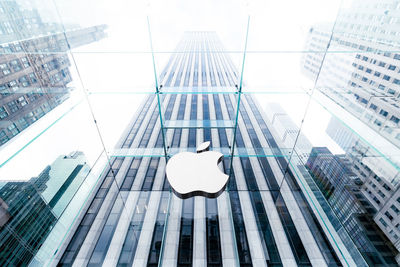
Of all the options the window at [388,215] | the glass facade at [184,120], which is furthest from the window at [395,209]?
the glass facade at [184,120]

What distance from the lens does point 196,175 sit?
2.68 meters

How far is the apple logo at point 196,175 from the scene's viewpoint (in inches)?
96.7

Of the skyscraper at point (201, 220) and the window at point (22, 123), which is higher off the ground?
the window at point (22, 123)

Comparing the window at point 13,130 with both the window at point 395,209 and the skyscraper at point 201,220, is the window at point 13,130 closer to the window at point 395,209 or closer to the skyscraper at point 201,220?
the skyscraper at point 201,220

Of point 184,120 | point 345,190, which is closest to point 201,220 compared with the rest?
point 184,120

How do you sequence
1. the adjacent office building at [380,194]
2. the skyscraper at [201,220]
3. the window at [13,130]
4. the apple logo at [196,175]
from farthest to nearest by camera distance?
the adjacent office building at [380,194] < the skyscraper at [201,220] < the apple logo at [196,175] < the window at [13,130]

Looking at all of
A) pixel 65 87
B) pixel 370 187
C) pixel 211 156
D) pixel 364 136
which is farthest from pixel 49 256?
pixel 370 187

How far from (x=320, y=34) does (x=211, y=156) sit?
8.57 feet

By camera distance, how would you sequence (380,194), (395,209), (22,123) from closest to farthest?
(22,123) → (395,209) → (380,194)

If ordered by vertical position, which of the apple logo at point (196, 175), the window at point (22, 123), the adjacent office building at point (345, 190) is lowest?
the adjacent office building at point (345, 190)

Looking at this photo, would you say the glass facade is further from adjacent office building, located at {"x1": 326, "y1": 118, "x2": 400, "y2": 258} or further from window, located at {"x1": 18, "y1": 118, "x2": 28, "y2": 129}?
adjacent office building, located at {"x1": 326, "y1": 118, "x2": 400, "y2": 258}

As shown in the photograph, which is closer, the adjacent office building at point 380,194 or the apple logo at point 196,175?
the apple logo at point 196,175

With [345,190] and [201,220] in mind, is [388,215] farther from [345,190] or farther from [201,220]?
[201,220]

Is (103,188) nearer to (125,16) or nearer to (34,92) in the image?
(34,92)
